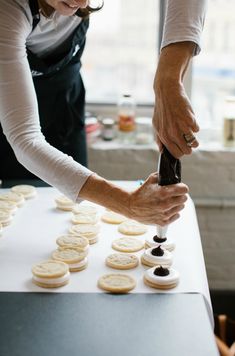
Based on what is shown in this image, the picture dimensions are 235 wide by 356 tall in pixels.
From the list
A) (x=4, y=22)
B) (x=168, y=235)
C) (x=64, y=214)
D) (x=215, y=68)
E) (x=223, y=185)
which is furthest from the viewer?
(x=215, y=68)

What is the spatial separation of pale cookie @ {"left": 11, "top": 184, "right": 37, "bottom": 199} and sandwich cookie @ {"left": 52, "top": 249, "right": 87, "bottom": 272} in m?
0.42

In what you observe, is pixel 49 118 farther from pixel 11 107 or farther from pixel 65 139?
pixel 11 107

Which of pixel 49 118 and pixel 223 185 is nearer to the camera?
pixel 49 118

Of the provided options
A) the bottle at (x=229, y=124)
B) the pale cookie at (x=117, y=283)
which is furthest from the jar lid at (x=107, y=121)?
the pale cookie at (x=117, y=283)

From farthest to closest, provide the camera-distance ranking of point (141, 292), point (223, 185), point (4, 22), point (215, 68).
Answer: point (215, 68) → point (223, 185) → point (4, 22) → point (141, 292)

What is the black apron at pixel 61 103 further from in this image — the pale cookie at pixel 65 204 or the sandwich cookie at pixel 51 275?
the sandwich cookie at pixel 51 275

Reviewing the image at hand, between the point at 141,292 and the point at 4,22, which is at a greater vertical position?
the point at 4,22

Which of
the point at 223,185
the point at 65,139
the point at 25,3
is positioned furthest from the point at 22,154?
the point at 223,185

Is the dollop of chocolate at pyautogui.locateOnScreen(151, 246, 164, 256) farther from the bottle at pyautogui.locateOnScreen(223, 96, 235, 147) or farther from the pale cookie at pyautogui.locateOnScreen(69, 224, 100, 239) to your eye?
the bottle at pyautogui.locateOnScreen(223, 96, 235, 147)

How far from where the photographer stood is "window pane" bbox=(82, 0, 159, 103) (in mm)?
2439

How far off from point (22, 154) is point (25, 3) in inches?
14.0

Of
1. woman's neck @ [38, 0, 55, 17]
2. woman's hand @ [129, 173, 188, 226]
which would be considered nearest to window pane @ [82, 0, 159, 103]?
woman's neck @ [38, 0, 55, 17]

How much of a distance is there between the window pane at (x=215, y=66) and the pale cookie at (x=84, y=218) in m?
0.99

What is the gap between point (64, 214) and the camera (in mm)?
1599
